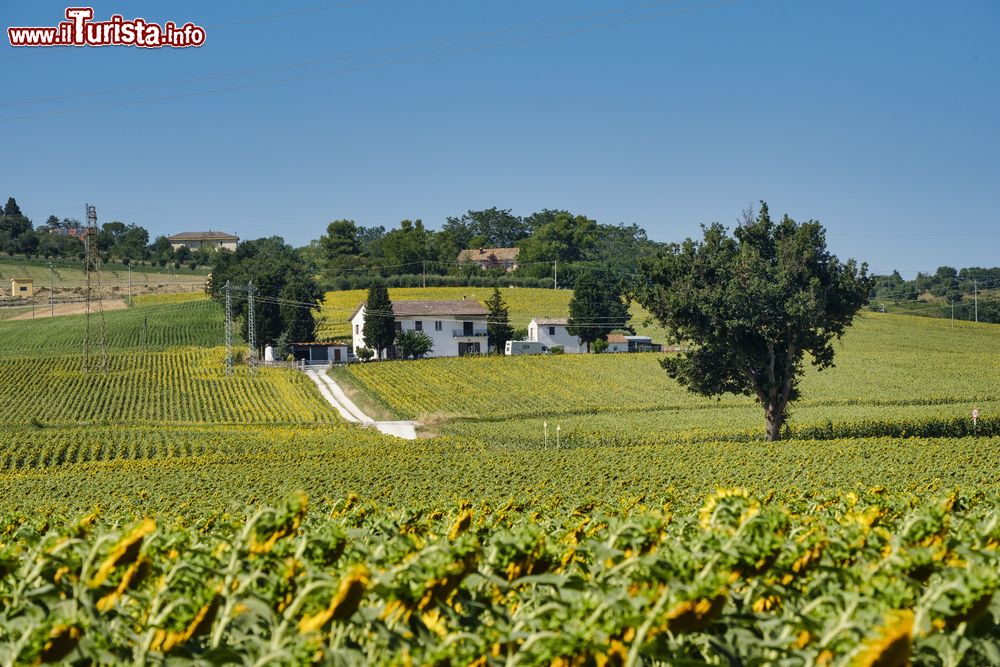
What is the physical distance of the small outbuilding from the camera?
13750 cm

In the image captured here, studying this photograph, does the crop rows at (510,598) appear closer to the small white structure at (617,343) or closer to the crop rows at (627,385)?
the crop rows at (627,385)

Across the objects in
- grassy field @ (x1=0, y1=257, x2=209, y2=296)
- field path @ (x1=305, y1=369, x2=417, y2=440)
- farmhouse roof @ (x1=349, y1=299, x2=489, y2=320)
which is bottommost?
field path @ (x1=305, y1=369, x2=417, y2=440)

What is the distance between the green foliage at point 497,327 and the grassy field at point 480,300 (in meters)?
13.1

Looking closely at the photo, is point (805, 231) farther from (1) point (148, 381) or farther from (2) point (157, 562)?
(1) point (148, 381)

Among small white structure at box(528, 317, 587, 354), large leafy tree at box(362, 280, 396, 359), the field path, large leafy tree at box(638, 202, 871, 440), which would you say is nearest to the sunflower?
large leafy tree at box(638, 202, 871, 440)

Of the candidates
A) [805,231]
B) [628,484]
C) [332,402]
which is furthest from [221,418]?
[628,484]

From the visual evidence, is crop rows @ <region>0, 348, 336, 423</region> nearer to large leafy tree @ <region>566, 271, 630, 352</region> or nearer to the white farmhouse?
the white farmhouse

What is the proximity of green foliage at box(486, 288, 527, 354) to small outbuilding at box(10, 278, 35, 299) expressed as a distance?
7365cm

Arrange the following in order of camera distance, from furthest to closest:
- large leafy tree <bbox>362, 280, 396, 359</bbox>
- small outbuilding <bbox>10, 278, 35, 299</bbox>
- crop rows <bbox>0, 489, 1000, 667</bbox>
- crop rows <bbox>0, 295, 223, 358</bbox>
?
small outbuilding <bbox>10, 278, 35, 299</bbox> → crop rows <bbox>0, 295, 223, 358</bbox> → large leafy tree <bbox>362, 280, 396, 359</bbox> → crop rows <bbox>0, 489, 1000, 667</bbox>

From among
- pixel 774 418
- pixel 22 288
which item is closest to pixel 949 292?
pixel 774 418

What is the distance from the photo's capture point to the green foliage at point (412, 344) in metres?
93.6

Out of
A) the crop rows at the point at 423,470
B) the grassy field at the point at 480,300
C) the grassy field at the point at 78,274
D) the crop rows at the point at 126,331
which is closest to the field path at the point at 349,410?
the crop rows at the point at 423,470

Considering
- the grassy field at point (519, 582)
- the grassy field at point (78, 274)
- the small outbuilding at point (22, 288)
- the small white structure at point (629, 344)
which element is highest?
the grassy field at point (78, 274)

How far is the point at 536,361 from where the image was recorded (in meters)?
86.6
